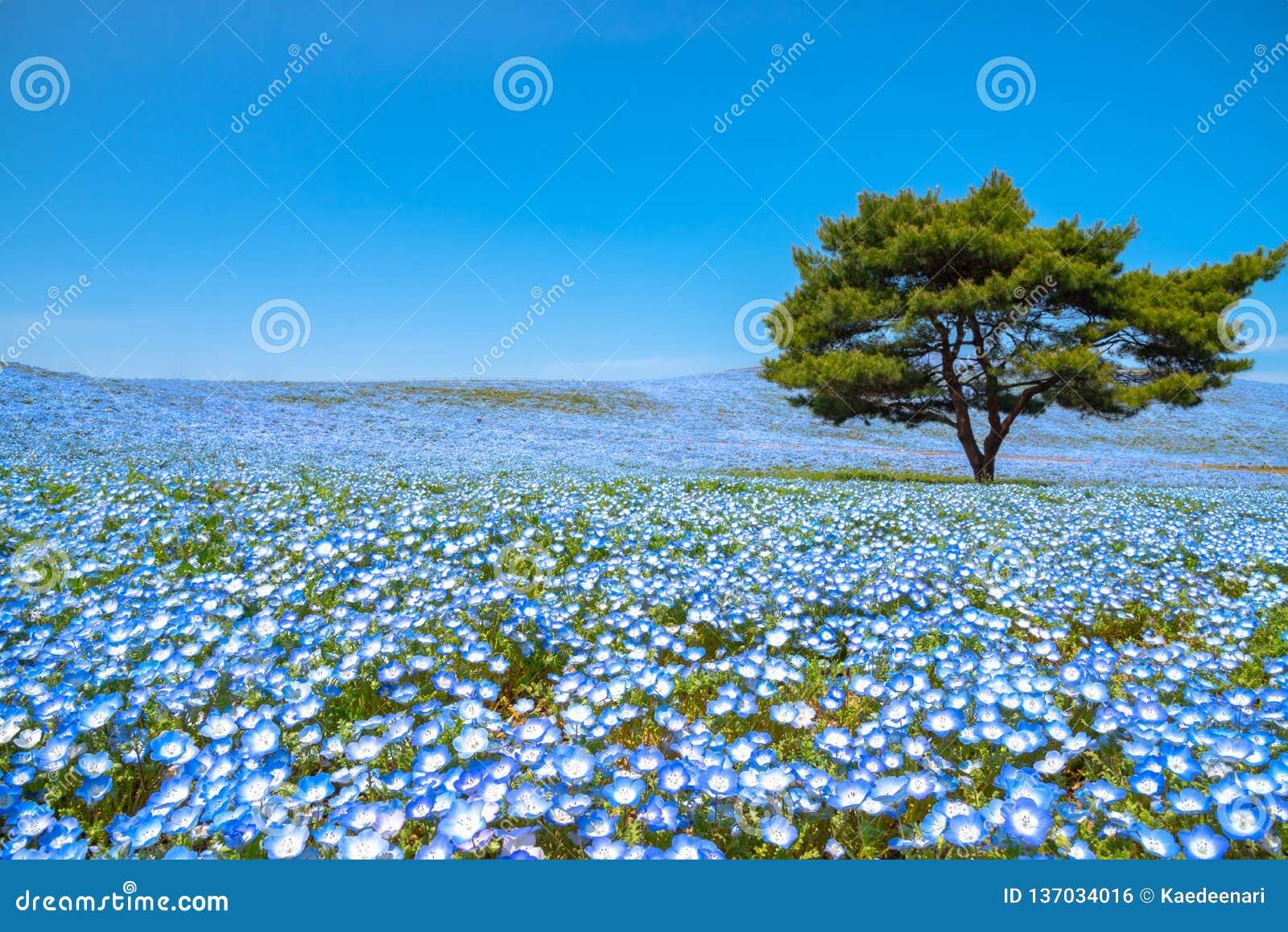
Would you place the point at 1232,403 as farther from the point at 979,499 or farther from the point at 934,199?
the point at 979,499

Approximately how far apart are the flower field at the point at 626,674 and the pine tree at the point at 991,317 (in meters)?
7.64

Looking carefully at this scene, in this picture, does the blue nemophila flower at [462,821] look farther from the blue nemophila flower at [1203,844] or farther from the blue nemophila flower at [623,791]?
the blue nemophila flower at [1203,844]

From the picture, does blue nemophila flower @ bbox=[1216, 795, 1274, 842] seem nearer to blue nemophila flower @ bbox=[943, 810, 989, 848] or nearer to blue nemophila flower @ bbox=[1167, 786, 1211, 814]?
blue nemophila flower @ bbox=[1167, 786, 1211, 814]

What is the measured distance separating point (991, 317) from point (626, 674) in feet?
56.5

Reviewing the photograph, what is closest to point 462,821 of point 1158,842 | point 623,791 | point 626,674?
point 623,791

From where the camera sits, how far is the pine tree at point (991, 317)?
1573cm

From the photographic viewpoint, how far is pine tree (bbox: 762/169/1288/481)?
1573 cm

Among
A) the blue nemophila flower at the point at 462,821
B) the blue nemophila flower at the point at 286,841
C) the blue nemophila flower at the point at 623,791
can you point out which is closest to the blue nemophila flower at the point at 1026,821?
the blue nemophila flower at the point at 623,791

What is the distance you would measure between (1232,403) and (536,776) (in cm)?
7251

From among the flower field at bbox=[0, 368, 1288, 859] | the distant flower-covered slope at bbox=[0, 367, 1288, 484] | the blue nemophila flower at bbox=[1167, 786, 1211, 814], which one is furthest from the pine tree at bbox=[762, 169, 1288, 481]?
the blue nemophila flower at bbox=[1167, 786, 1211, 814]

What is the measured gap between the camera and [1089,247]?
1661cm

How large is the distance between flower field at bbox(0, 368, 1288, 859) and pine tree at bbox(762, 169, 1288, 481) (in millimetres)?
7644

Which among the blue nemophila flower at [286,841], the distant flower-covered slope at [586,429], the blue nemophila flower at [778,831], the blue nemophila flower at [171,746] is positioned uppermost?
the distant flower-covered slope at [586,429]

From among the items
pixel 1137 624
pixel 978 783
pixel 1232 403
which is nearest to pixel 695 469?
pixel 1137 624
